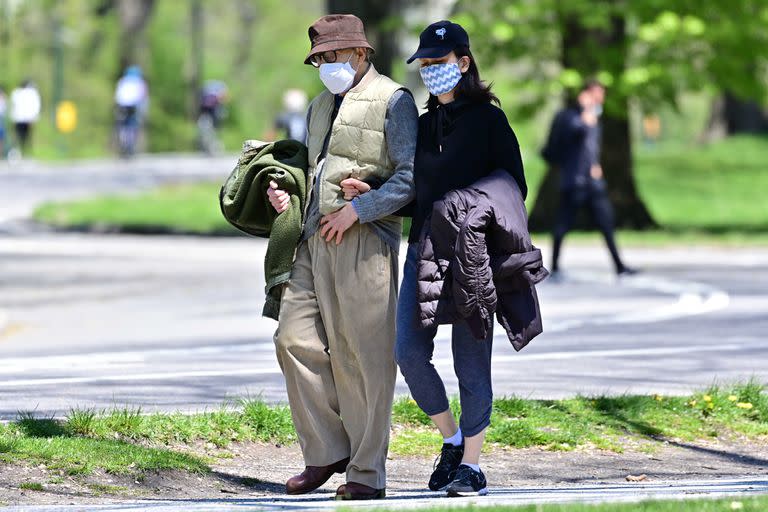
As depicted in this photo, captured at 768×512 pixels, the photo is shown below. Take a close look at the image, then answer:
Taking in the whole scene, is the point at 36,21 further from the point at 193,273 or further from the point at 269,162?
the point at 269,162

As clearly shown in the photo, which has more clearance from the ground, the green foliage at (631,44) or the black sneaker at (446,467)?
the green foliage at (631,44)

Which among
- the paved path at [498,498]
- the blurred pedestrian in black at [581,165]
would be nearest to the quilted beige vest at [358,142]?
the paved path at [498,498]

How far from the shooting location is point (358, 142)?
6.98 metres

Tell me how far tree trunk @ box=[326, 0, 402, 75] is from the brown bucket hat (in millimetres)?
17729

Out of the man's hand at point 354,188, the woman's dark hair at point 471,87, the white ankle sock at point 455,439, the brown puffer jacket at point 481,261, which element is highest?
the woman's dark hair at point 471,87

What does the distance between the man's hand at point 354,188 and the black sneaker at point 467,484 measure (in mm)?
1156

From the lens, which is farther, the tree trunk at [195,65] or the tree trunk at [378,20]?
the tree trunk at [195,65]

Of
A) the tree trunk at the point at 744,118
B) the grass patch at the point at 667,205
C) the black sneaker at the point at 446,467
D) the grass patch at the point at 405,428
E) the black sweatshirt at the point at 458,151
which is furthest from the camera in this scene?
the tree trunk at the point at 744,118

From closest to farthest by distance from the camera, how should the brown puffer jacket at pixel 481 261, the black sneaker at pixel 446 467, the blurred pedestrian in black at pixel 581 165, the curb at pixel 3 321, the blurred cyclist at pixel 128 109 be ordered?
the brown puffer jacket at pixel 481 261 → the black sneaker at pixel 446 467 → the curb at pixel 3 321 → the blurred pedestrian in black at pixel 581 165 → the blurred cyclist at pixel 128 109

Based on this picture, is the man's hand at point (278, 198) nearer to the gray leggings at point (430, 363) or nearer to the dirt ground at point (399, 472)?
the gray leggings at point (430, 363)

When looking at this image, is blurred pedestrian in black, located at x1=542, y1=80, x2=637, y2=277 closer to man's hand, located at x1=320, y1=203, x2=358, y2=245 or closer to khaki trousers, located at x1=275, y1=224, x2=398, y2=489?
khaki trousers, located at x1=275, y1=224, x2=398, y2=489

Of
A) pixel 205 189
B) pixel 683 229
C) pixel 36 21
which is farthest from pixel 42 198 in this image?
pixel 36 21

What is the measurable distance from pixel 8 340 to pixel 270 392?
180 inches

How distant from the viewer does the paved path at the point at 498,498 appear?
21.1 feet
